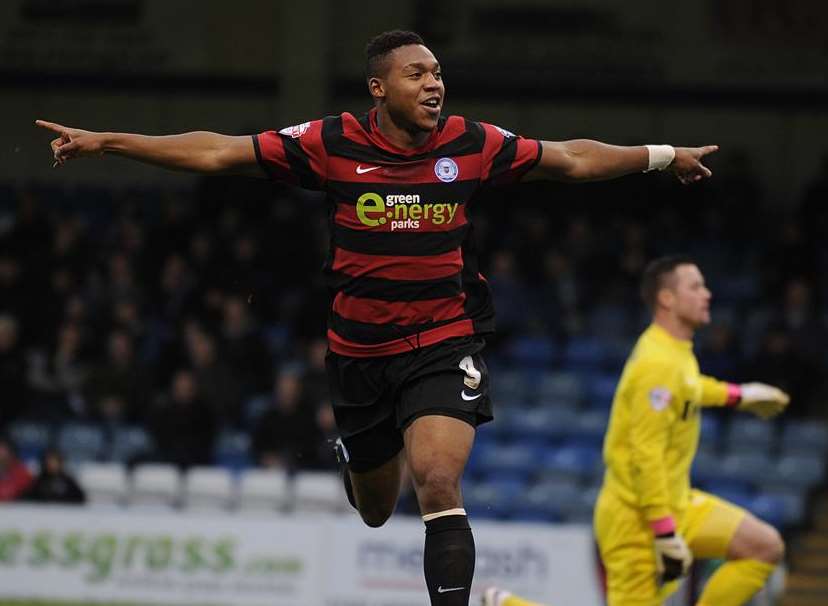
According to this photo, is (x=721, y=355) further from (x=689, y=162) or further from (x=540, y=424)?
(x=689, y=162)

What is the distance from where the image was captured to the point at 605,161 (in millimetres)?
6895

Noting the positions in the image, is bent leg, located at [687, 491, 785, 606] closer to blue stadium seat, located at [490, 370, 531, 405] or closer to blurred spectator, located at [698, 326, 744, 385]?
blurred spectator, located at [698, 326, 744, 385]

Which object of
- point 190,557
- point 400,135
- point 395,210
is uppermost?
point 400,135

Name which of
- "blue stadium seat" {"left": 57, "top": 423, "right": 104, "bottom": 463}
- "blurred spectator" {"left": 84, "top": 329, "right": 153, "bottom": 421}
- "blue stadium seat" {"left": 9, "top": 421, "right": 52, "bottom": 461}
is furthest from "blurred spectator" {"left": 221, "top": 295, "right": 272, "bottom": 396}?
→ "blue stadium seat" {"left": 9, "top": 421, "right": 52, "bottom": 461}

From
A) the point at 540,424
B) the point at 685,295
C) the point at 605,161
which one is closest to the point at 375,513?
the point at 605,161

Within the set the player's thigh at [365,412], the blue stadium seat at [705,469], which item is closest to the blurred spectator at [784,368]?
the blue stadium seat at [705,469]

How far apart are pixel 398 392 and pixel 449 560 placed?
870 mm

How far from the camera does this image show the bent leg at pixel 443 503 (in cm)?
618

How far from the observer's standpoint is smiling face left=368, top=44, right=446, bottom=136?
6.60m

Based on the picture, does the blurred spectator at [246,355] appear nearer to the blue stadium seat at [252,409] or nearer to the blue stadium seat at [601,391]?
the blue stadium seat at [252,409]

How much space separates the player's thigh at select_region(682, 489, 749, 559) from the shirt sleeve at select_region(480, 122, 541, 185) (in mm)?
2646

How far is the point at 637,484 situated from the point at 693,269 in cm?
123

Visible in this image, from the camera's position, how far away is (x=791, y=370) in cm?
1522

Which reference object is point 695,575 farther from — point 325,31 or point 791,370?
point 325,31
